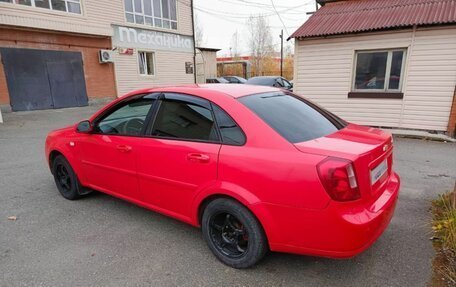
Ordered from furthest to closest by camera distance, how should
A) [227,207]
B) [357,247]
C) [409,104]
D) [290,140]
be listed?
1. [409,104]
2. [227,207]
3. [290,140]
4. [357,247]

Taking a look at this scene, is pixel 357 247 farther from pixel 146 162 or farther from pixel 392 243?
pixel 146 162

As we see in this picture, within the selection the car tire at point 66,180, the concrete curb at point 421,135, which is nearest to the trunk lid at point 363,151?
the car tire at point 66,180

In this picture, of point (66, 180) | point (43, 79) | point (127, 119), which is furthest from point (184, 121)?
point (43, 79)

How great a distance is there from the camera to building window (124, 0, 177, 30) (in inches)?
660

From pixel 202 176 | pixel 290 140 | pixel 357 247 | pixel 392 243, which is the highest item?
pixel 290 140

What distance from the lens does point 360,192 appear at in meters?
2.27

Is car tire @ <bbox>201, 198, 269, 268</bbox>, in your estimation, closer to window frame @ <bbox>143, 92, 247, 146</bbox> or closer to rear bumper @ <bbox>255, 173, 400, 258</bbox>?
rear bumper @ <bbox>255, 173, 400, 258</bbox>

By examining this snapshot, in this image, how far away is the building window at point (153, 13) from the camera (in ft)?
55.0

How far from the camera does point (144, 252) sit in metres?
3.03

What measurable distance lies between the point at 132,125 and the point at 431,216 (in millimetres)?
3679

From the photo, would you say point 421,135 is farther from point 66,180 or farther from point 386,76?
point 66,180

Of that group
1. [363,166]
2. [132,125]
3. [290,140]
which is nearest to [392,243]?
[363,166]

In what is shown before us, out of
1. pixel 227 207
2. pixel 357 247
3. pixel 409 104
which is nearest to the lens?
pixel 357 247

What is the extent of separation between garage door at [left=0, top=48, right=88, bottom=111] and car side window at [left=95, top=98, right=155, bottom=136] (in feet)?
36.0
